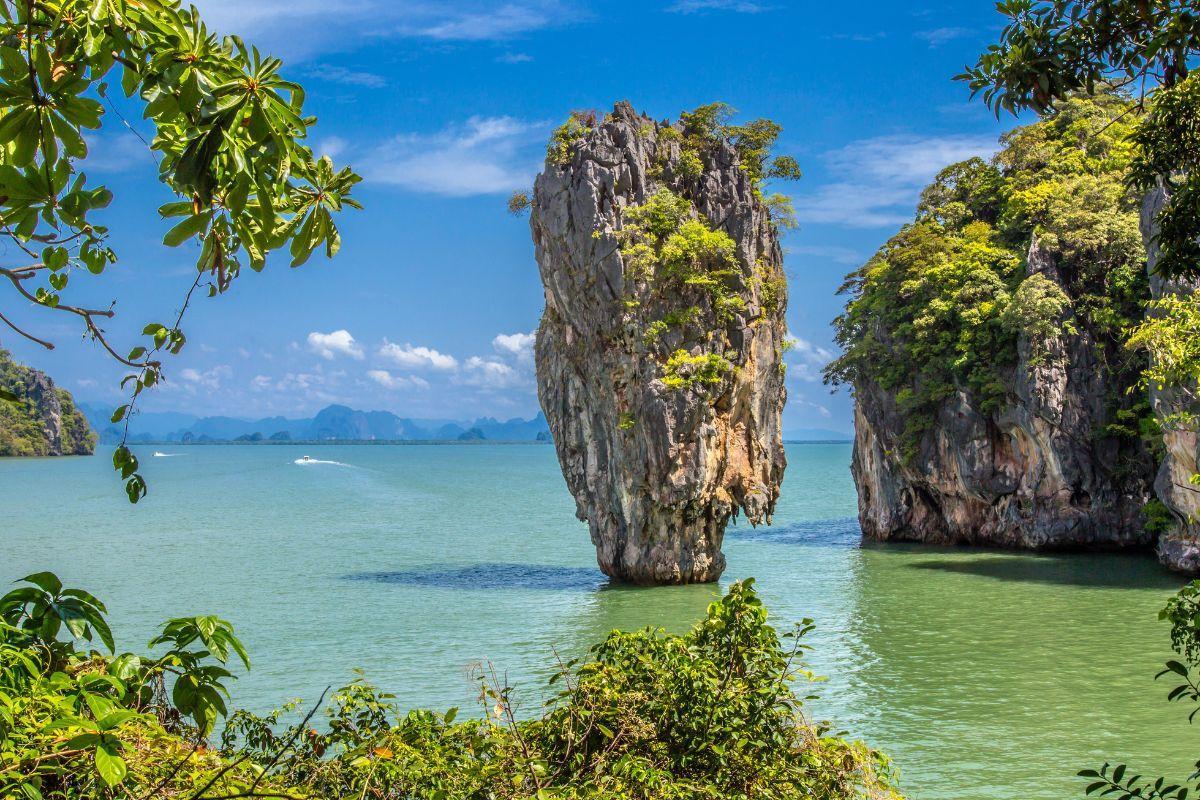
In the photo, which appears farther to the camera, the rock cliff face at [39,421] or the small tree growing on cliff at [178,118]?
the rock cliff face at [39,421]

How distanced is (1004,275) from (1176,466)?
9763mm

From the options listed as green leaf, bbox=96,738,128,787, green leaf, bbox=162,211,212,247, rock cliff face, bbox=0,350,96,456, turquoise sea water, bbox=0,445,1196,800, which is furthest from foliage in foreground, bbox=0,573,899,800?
rock cliff face, bbox=0,350,96,456

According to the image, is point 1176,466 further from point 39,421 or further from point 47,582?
point 39,421

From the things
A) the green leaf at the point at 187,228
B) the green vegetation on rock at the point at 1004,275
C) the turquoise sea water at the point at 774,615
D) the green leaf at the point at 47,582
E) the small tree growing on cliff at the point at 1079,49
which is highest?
the green vegetation on rock at the point at 1004,275

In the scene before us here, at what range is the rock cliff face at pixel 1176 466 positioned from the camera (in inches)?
907

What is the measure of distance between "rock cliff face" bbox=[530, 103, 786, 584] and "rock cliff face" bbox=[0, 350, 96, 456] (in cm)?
9728

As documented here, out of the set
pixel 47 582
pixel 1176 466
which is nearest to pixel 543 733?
pixel 47 582

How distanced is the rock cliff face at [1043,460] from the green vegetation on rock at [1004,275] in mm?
374

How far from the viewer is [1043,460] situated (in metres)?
30.0

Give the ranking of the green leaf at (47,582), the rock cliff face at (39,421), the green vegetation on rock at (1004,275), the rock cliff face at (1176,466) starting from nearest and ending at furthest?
1. the green leaf at (47,582)
2. the rock cliff face at (1176,466)
3. the green vegetation on rock at (1004,275)
4. the rock cliff face at (39,421)

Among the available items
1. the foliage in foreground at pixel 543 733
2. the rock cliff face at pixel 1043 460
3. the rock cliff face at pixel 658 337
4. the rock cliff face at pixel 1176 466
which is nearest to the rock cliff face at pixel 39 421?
the rock cliff face at pixel 658 337

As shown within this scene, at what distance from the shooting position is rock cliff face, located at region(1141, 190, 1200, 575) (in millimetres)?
23031

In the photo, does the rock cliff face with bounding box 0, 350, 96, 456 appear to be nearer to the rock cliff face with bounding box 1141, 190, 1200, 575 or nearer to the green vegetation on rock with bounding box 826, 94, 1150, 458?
the green vegetation on rock with bounding box 826, 94, 1150, 458

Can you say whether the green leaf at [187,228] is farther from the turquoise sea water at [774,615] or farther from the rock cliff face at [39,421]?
the rock cliff face at [39,421]
